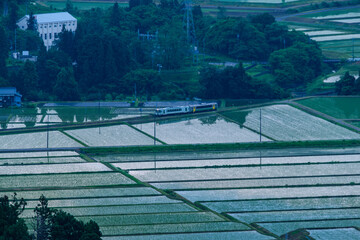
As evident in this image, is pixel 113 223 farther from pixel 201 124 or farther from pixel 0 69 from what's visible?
pixel 0 69

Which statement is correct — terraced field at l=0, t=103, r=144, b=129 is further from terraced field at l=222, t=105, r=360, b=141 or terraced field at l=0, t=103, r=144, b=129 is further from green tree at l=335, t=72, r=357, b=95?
green tree at l=335, t=72, r=357, b=95

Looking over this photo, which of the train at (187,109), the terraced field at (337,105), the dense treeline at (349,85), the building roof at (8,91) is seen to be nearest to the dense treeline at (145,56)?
the building roof at (8,91)

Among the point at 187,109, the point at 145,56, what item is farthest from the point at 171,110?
the point at 145,56

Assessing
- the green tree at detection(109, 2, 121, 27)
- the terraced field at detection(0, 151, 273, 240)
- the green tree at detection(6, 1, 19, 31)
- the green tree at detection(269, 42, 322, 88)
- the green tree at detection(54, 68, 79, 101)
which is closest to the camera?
the terraced field at detection(0, 151, 273, 240)

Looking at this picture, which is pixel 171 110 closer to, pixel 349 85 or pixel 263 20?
pixel 349 85

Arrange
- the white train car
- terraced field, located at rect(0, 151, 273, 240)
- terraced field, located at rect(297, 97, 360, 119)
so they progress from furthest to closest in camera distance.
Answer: terraced field, located at rect(297, 97, 360, 119)
the white train car
terraced field, located at rect(0, 151, 273, 240)

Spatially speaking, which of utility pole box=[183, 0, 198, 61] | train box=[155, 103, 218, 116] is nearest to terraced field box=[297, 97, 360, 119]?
train box=[155, 103, 218, 116]
